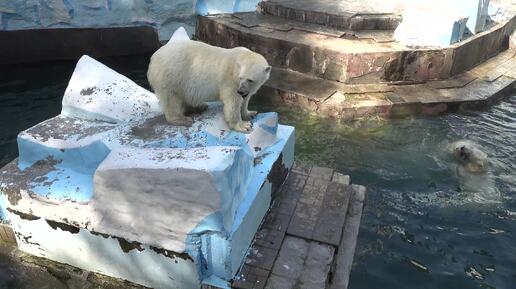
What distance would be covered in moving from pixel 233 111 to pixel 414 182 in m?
3.49

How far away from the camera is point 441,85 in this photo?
9070mm

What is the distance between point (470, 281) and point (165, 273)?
3292mm

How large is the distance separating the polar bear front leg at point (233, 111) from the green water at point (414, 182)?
1993 mm

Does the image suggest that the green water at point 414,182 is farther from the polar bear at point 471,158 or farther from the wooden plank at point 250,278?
the wooden plank at point 250,278

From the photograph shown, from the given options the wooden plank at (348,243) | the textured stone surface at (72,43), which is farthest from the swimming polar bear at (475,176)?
the textured stone surface at (72,43)

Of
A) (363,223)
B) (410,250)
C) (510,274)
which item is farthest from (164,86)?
(510,274)

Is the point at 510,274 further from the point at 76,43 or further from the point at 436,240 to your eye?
the point at 76,43

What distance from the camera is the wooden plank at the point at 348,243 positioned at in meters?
4.08

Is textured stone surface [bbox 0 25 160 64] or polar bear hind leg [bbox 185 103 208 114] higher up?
polar bear hind leg [bbox 185 103 208 114]

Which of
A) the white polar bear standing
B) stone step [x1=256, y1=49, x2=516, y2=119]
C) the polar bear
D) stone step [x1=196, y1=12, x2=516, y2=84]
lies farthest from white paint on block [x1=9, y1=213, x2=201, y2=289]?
stone step [x1=196, y1=12, x2=516, y2=84]

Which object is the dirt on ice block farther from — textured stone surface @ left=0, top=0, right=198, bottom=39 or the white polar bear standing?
textured stone surface @ left=0, top=0, right=198, bottom=39

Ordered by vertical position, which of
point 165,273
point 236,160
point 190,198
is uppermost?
point 236,160

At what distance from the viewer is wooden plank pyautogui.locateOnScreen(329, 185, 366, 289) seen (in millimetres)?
4081

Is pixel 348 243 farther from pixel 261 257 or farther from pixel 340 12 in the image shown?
pixel 340 12
